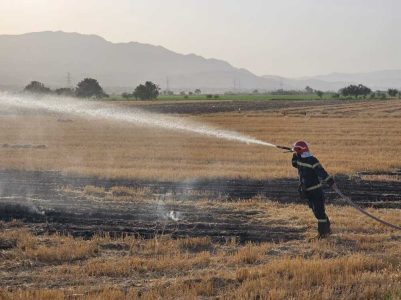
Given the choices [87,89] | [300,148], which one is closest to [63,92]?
[87,89]

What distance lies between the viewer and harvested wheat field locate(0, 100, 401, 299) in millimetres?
7422

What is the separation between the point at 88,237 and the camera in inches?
408

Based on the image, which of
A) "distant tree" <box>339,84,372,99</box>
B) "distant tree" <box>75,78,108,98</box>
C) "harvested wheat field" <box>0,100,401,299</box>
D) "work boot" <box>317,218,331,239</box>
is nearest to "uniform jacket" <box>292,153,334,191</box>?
"work boot" <box>317,218,331,239</box>

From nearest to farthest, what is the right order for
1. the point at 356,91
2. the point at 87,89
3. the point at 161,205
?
the point at 161,205
the point at 87,89
the point at 356,91

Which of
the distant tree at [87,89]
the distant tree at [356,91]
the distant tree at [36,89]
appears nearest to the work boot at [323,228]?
the distant tree at [36,89]

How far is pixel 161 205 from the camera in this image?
526 inches

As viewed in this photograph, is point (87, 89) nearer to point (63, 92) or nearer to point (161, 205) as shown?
point (63, 92)

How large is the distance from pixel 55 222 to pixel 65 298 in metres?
4.87

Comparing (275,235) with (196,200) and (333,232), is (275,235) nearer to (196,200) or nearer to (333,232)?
(333,232)

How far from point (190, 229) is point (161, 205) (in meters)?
2.57

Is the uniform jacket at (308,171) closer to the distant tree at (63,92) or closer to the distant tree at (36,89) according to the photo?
the distant tree at (36,89)

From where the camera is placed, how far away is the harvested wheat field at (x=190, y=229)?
24.3 ft

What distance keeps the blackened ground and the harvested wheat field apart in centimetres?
3

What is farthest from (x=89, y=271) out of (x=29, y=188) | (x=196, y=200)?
(x=29, y=188)
